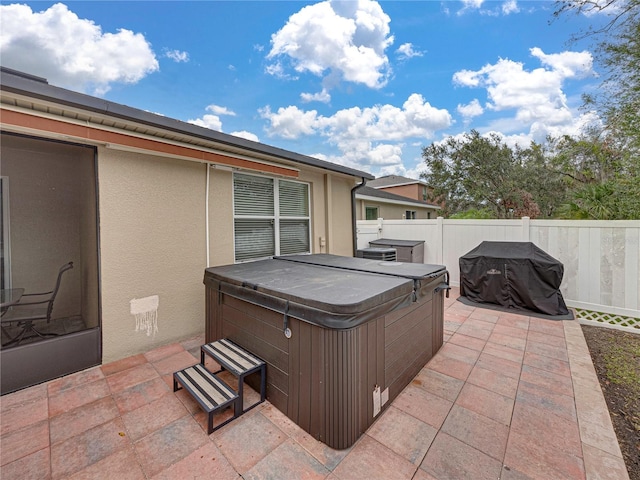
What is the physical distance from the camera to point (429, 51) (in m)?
8.16

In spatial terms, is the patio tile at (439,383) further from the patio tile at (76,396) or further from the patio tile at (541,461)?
the patio tile at (76,396)

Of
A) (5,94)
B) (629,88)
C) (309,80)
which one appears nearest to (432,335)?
(5,94)

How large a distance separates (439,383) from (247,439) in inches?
76.9

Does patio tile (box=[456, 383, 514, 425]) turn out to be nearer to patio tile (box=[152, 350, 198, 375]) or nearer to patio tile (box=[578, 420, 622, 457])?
patio tile (box=[578, 420, 622, 457])

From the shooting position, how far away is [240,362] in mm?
2410

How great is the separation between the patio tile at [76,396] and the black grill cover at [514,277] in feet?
19.9

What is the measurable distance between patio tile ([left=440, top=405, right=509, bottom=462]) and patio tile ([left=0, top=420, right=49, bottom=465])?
3068mm

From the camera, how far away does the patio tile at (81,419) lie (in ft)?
6.61

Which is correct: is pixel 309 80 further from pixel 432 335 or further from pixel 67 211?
pixel 432 335

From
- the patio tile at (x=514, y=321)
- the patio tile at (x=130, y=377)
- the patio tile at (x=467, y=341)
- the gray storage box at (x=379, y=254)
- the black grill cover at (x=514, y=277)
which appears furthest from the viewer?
the gray storage box at (x=379, y=254)

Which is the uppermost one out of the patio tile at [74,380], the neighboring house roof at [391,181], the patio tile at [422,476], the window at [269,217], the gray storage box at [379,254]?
the neighboring house roof at [391,181]

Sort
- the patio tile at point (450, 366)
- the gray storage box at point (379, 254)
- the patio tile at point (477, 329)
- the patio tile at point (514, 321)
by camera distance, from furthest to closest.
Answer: the gray storage box at point (379, 254), the patio tile at point (514, 321), the patio tile at point (477, 329), the patio tile at point (450, 366)

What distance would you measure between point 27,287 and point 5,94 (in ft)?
9.89

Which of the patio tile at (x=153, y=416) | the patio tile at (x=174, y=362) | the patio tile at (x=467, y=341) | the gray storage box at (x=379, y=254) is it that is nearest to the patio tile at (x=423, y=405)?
the patio tile at (x=467, y=341)
